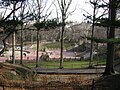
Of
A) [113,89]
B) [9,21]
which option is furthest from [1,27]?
[113,89]

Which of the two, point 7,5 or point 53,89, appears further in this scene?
point 7,5

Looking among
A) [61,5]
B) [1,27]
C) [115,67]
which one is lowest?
[115,67]

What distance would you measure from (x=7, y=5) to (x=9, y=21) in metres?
1.06

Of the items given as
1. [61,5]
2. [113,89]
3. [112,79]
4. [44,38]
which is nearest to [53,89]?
[113,89]

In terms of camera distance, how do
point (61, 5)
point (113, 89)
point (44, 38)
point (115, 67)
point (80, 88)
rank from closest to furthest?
point (80, 88) → point (113, 89) → point (115, 67) → point (61, 5) → point (44, 38)

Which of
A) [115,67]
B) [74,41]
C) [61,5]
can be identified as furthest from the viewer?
[74,41]

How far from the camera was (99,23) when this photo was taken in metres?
16.3

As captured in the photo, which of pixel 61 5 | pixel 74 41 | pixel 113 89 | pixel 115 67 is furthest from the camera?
pixel 74 41

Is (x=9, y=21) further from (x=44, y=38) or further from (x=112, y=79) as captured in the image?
(x=44, y=38)

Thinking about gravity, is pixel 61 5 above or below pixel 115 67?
above

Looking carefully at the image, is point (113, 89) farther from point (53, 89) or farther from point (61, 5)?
point (61, 5)

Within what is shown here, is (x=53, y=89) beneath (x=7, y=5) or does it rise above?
beneath

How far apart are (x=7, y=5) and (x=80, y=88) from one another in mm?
6834

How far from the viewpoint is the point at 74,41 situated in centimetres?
11188
